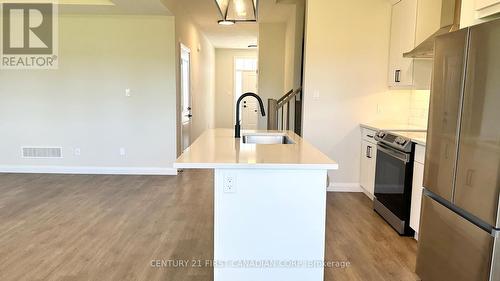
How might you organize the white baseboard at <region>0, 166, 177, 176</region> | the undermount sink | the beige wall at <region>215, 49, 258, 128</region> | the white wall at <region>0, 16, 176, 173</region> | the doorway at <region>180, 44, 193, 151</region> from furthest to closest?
the beige wall at <region>215, 49, 258, 128</region>, the doorway at <region>180, 44, 193, 151</region>, the white baseboard at <region>0, 166, 177, 176</region>, the white wall at <region>0, 16, 176, 173</region>, the undermount sink

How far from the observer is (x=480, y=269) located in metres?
1.78

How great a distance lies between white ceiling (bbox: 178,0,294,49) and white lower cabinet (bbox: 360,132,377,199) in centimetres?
264

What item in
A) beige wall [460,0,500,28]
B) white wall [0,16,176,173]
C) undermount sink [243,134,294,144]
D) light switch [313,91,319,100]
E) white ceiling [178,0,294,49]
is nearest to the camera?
beige wall [460,0,500,28]

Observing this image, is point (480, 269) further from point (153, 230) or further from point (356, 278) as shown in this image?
point (153, 230)

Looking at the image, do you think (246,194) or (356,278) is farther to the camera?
(356,278)

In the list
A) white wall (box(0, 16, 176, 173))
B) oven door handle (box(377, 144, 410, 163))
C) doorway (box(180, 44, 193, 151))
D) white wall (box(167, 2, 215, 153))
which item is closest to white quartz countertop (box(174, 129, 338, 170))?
oven door handle (box(377, 144, 410, 163))

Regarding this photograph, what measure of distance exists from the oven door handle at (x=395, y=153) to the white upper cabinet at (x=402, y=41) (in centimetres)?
85

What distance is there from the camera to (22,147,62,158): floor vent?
5.54m

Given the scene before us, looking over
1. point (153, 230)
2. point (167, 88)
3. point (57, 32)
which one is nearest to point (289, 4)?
point (167, 88)

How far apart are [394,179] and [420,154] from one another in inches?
19.0

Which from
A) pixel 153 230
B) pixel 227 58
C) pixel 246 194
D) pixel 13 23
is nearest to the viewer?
pixel 246 194

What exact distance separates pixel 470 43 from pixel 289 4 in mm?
3978

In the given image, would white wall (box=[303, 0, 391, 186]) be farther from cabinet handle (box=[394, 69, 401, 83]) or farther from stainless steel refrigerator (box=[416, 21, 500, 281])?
stainless steel refrigerator (box=[416, 21, 500, 281])

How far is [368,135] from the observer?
4180 mm
